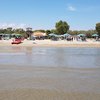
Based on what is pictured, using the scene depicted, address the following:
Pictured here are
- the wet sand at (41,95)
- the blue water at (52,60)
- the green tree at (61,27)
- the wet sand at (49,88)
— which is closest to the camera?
the wet sand at (41,95)

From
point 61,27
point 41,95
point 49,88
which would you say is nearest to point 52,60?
point 49,88

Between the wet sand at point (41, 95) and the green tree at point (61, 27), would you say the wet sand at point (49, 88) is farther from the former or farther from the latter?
the green tree at point (61, 27)

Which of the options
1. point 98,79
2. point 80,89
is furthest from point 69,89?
point 98,79

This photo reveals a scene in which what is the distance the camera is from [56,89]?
10.9 metres

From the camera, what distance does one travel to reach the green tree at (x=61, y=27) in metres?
109

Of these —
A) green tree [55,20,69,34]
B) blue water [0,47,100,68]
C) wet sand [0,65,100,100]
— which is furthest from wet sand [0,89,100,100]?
green tree [55,20,69,34]

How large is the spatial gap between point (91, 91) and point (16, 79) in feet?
13.0

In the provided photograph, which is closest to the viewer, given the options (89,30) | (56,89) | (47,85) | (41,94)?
(41,94)

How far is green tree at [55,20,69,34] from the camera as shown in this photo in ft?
357

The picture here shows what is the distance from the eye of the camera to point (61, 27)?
10825cm

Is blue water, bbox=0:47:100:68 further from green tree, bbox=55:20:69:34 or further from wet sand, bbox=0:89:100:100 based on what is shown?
green tree, bbox=55:20:69:34

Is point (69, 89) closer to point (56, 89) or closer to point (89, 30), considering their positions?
point (56, 89)

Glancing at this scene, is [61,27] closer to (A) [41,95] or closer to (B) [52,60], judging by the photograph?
(B) [52,60]

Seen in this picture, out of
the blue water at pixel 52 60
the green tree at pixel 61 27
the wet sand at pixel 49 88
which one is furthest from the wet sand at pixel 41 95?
the green tree at pixel 61 27
